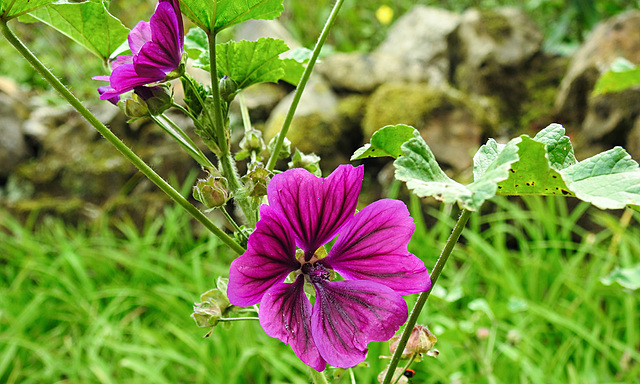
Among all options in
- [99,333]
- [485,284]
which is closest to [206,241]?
[99,333]

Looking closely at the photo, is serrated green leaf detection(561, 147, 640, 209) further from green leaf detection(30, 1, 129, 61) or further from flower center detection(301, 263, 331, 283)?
green leaf detection(30, 1, 129, 61)

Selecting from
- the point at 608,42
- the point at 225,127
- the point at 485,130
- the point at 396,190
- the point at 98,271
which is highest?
the point at 225,127

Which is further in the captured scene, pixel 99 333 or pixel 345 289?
pixel 99 333

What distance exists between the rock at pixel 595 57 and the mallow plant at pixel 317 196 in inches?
85.7

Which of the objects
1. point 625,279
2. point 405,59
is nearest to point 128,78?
point 625,279

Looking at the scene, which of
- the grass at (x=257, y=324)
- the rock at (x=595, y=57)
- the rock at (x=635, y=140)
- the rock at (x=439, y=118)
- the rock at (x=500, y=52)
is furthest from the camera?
the rock at (x=500, y=52)

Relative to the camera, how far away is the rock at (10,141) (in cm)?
305

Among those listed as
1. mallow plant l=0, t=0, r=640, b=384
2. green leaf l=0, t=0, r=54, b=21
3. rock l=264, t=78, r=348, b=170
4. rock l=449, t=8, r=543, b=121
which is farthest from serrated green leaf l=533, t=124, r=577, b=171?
rock l=449, t=8, r=543, b=121

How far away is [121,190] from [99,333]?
1189 mm

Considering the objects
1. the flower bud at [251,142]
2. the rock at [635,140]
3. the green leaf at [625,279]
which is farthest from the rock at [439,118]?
the flower bud at [251,142]

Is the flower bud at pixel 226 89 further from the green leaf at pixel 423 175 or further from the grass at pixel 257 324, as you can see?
the grass at pixel 257 324

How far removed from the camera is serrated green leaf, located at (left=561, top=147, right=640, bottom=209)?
0.95 ft

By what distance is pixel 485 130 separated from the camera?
2.51 metres

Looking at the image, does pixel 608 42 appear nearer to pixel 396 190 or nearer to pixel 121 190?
pixel 396 190
